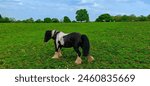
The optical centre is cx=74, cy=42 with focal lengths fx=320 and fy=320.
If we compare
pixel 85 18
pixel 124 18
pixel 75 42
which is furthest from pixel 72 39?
pixel 85 18

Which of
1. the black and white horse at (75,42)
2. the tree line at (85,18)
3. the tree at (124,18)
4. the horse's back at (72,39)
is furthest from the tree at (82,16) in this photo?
the horse's back at (72,39)

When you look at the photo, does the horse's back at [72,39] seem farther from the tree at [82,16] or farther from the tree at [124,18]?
the tree at [82,16]

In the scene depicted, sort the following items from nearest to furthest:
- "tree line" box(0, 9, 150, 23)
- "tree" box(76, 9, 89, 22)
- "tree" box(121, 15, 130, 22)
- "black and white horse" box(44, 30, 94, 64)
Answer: "black and white horse" box(44, 30, 94, 64) < "tree line" box(0, 9, 150, 23) < "tree" box(121, 15, 130, 22) < "tree" box(76, 9, 89, 22)

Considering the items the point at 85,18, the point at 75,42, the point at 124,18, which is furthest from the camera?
the point at 85,18

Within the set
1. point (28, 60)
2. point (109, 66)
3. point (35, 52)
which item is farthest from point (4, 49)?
point (109, 66)

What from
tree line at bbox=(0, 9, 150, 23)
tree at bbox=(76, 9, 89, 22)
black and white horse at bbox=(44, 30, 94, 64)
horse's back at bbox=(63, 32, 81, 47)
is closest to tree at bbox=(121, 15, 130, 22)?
tree line at bbox=(0, 9, 150, 23)

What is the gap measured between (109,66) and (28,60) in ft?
13.2

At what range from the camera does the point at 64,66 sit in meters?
14.3

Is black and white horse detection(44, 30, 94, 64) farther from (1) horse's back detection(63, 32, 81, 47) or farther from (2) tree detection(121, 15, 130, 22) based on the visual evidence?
(2) tree detection(121, 15, 130, 22)

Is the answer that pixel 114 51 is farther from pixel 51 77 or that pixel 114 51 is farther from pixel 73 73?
pixel 51 77

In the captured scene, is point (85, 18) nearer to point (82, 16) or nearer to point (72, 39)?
point (82, 16)

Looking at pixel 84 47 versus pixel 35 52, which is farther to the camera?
pixel 35 52

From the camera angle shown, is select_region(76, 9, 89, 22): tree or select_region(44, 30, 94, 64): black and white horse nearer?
select_region(44, 30, 94, 64): black and white horse

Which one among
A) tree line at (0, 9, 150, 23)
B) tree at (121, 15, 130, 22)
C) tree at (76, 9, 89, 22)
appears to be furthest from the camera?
tree at (76, 9, 89, 22)
